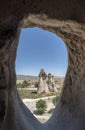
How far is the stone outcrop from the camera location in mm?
1521

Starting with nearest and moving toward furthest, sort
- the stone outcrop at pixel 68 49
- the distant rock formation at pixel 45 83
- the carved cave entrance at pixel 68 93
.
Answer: the stone outcrop at pixel 68 49, the carved cave entrance at pixel 68 93, the distant rock formation at pixel 45 83

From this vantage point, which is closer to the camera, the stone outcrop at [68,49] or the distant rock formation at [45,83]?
the stone outcrop at [68,49]

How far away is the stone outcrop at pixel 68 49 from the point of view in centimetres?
A: 152

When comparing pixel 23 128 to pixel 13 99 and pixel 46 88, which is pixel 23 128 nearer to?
pixel 13 99

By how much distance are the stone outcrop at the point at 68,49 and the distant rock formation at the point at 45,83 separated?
10.7m

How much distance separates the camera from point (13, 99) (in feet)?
6.31

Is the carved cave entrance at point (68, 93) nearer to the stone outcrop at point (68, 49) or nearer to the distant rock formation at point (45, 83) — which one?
the stone outcrop at point (68, 49)

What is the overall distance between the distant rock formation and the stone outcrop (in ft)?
35.2

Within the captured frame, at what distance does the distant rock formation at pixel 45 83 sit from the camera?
13477mm

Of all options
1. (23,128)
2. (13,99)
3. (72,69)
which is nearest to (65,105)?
(72,69)

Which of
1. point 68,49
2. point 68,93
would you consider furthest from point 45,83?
point 68,49

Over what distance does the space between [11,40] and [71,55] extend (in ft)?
3.70

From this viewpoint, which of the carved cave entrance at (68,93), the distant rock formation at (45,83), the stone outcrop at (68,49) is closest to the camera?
the stone outcrop at (68,49)

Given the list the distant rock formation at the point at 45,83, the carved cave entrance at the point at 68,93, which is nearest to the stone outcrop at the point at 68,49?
the carved cave entrance at the point at 68,93
